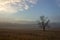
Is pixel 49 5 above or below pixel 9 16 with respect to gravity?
above

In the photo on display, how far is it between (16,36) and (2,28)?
27cm

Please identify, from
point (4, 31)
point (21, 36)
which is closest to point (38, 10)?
point (21, 36)

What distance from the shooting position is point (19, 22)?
2.13 metres

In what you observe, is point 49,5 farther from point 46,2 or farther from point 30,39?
point 30,39

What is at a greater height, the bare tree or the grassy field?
the bare tree

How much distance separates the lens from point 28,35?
2.08 m

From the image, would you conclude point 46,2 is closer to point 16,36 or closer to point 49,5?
point 49,5

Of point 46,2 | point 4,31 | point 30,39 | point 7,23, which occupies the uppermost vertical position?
point 46,2

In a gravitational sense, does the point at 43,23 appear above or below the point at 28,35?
above

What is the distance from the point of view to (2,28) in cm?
213

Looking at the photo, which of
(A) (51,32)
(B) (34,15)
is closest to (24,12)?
(B) (34,15)

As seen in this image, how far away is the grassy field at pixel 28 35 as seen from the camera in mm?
2055

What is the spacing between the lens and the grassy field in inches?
80.9

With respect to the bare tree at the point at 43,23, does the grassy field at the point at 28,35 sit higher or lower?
lower
